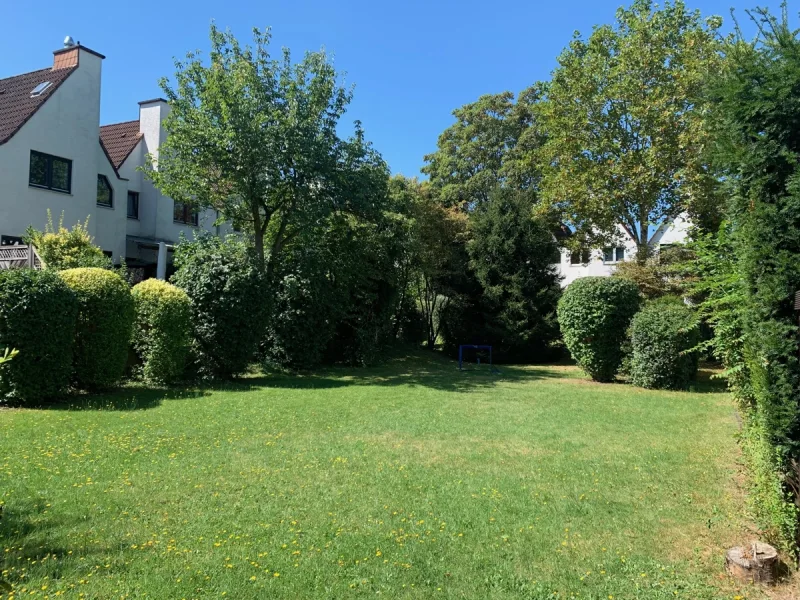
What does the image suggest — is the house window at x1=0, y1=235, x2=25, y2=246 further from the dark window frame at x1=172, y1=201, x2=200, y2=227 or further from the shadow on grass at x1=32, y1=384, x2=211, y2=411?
the shadow on grass at x1=32, y1=384, x2=211, y2=411

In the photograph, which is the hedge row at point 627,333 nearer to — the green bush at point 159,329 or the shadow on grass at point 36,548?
the green bush at point 159,329

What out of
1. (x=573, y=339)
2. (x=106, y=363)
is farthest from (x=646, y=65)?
(x=106, y=363)

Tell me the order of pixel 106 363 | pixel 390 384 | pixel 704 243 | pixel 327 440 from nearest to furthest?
pixel 704 243
pixel 327 440
pixel 106 363
pixel 390 384

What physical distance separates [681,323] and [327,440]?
9812 mm

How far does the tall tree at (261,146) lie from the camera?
49.4 ft

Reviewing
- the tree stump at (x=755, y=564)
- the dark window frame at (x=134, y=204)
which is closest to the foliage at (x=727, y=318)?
the tree stump at (x=755, y=564)

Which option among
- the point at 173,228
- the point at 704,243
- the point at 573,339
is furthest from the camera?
the point at 173,228

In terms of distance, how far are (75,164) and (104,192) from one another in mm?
1918

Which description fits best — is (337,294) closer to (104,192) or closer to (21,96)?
(104,192)

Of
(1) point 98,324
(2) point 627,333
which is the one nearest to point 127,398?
(1) point 98,324

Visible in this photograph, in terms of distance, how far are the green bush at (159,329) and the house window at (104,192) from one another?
11180 mm

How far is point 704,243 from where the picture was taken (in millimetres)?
6820

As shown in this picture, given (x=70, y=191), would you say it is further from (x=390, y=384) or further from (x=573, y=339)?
(x=573, y=339)

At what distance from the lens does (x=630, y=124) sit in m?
21.3
